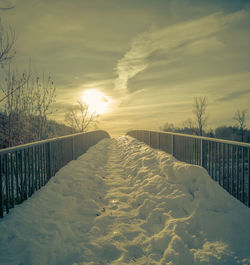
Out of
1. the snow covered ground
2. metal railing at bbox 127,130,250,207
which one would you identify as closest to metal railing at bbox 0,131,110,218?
the snow covered ground

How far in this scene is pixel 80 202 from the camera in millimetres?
5133

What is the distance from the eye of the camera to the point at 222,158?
15.9 feet

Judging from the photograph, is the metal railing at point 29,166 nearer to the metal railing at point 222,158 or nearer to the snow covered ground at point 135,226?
the snow covered ground at point 135,226

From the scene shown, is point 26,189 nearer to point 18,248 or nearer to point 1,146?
point 18,248

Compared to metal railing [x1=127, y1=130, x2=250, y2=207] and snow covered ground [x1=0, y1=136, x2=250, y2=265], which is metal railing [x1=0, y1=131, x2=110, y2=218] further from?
metal railing [x1=127, y1=130, x2=250, y2=207]

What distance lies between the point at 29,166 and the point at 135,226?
3171 mm

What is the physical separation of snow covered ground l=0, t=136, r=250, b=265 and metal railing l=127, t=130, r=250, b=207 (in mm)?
405

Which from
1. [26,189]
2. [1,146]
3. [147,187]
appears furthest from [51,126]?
[147,187]

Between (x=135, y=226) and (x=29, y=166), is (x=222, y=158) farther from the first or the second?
(x=29, y=166)

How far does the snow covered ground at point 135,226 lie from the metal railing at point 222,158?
0.40 meters

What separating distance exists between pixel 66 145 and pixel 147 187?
176 inches

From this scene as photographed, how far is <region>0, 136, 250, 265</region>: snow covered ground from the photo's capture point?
3.08 metres

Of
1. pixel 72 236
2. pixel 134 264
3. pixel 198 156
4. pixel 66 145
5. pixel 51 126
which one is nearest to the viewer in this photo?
pixel 134 264

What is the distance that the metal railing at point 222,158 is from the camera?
4160mm
